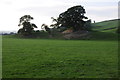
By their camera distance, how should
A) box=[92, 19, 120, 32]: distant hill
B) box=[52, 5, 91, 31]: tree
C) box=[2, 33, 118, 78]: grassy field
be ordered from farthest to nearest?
1. box=[92, 19, 120, 32]: distant hill
2. box=[52, 5, 91, 31]: tree
3. box=[2, 33, 118, 78]: grassy field

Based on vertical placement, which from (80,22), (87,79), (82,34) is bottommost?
(87,79)

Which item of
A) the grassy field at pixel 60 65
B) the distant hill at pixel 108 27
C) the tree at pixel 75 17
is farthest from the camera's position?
the distant hill at pixel 108 27

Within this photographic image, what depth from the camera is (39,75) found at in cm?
773

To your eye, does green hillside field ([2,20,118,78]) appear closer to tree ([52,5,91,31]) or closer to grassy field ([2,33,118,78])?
grassy field ([2,33,118,78])

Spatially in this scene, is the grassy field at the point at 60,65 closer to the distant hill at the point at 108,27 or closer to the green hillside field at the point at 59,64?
the green hillside field at the point at 59,64

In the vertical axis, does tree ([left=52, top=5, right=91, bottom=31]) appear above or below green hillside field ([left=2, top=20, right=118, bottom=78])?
above

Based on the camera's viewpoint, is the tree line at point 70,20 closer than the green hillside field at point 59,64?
No

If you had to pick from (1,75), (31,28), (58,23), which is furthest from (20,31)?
(1,75)

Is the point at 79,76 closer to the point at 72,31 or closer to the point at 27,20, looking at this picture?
the point at 72,31

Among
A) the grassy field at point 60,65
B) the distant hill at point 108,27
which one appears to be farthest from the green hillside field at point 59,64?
the distant hill at point 108,27

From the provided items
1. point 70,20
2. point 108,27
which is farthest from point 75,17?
point 108,27

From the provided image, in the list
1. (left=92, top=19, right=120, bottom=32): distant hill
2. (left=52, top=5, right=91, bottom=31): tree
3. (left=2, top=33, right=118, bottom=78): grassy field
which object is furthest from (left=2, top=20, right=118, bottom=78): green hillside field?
(left=92, top=19, right=120, bottom=32): distant hill

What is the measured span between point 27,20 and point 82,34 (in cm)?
3291

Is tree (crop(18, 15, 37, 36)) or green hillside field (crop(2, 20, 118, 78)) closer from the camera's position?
green hillside field (crop(2, 20, 118, 78))
